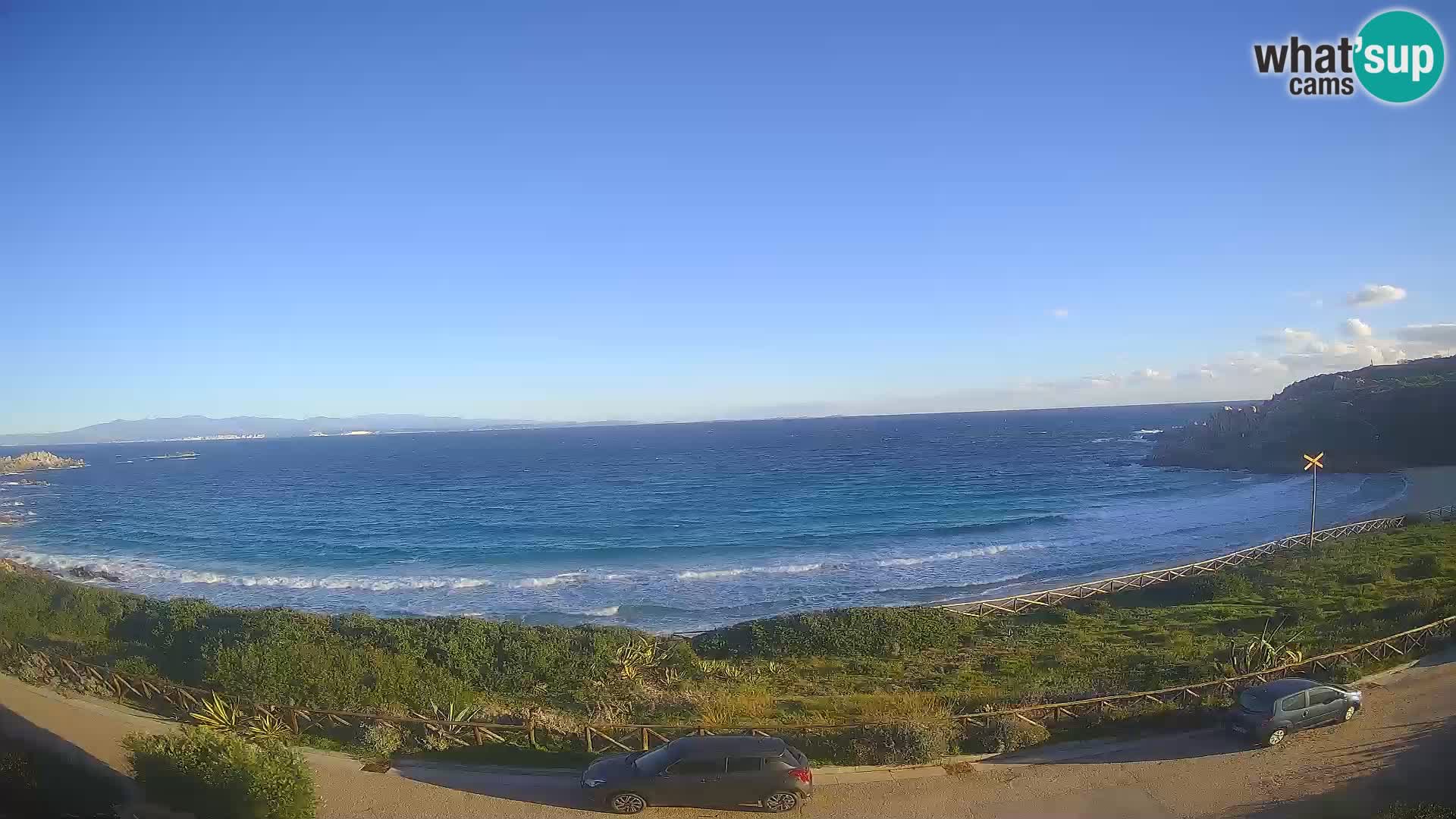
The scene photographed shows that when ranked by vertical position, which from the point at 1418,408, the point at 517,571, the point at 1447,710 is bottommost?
the point at 517,571

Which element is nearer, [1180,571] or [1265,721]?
[1265,721]

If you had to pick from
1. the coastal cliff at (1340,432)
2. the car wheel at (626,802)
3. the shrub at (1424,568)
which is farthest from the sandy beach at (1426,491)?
the car wheel at (626,802)

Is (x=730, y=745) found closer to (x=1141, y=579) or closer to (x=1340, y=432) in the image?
(x=1141, y=579)

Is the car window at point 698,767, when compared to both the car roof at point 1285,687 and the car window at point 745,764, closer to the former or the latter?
the car window at point 745,764

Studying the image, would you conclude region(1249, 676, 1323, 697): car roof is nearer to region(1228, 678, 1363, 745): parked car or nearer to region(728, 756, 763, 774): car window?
region(1228, 678, 1363, 745): parked car

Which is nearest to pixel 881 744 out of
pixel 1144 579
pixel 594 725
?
pixel 594 725

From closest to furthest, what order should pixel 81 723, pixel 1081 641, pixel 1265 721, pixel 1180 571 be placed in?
1. pixel 1265 721
2. pixel 81 723
3. pixel 1081 641
4. pixel 1180 571

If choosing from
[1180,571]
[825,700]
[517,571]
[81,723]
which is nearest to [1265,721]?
[825,700]

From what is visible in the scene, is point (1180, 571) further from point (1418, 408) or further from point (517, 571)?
point (1418, 408)
